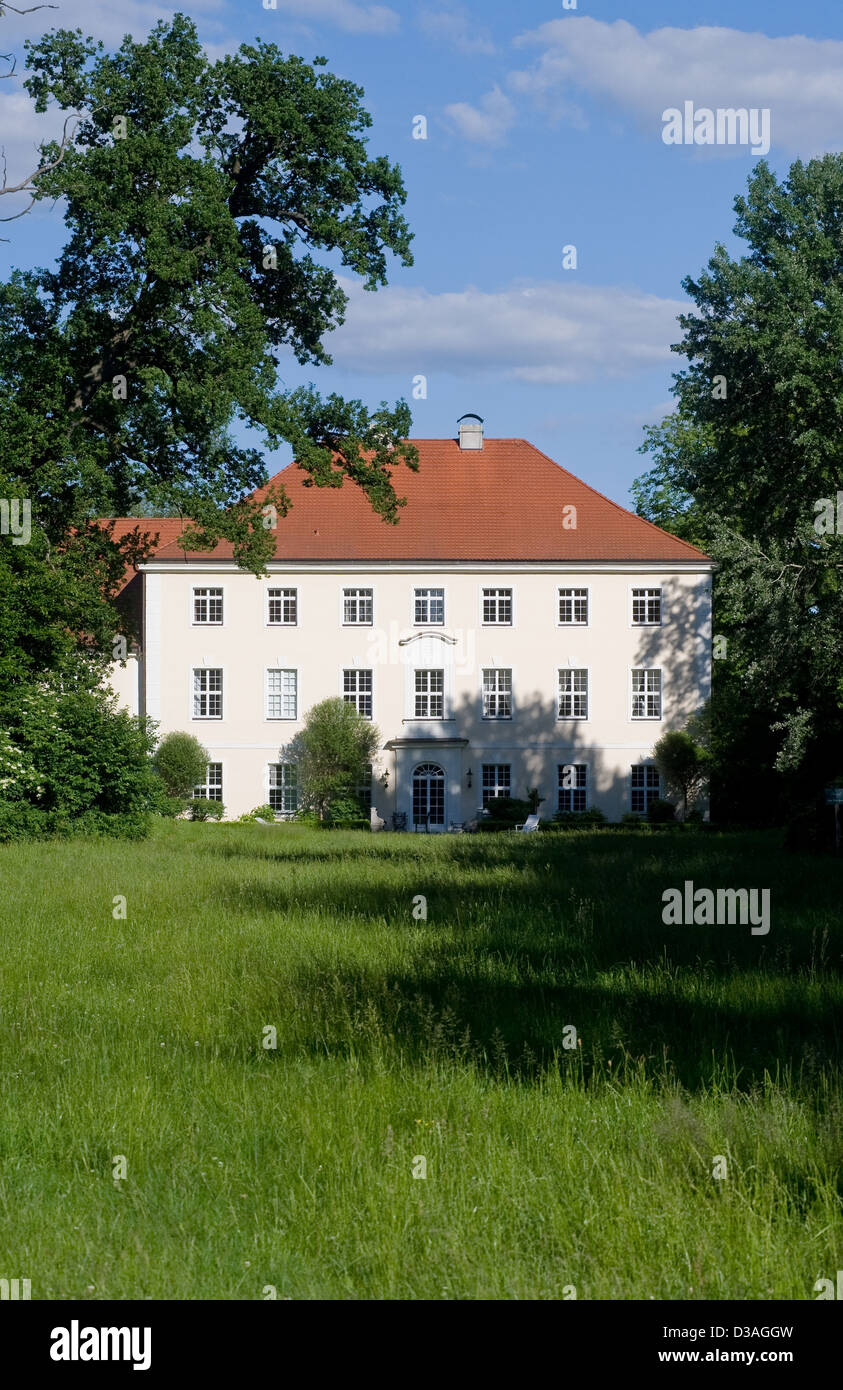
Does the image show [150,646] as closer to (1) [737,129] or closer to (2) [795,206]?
(2) [795,206]

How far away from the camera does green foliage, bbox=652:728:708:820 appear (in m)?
45.8

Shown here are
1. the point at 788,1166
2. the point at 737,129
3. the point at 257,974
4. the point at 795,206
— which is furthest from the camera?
the point at 795,206

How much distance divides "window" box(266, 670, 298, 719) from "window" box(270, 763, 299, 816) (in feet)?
5.96

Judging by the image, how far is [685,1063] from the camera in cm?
696

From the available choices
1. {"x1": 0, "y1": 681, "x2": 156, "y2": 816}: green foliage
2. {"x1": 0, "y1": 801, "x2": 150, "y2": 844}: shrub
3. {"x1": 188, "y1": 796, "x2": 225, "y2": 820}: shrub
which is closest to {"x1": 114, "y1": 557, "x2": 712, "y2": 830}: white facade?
{"x1": 188, "y1": 796, "x2": 225, "y2": 820}: shrub

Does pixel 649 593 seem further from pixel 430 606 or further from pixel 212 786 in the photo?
pixel 212 786

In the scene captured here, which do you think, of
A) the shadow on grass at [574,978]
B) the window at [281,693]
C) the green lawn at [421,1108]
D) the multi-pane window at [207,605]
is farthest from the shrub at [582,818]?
the green lawn at [421,1108]

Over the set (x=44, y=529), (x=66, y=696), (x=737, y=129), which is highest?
(x=737, y=129)

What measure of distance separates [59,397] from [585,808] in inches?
1088

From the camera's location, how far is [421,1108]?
6258 millimetres

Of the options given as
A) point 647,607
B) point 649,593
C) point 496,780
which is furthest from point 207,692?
point 649,593

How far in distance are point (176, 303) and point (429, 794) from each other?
84.3ft

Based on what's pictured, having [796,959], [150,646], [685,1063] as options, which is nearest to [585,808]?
[150,646]

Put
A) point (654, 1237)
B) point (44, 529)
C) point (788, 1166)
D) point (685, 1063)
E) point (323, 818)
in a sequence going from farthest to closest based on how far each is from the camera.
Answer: point (323, 818) < point (44, 529) < point (685, 1063) < point (788, 1166) < point (654, 1237)
